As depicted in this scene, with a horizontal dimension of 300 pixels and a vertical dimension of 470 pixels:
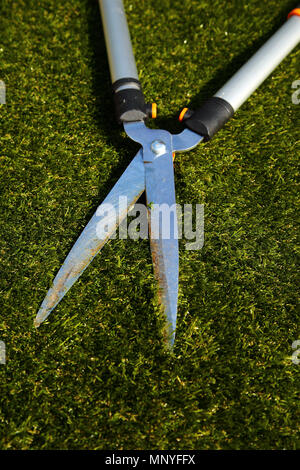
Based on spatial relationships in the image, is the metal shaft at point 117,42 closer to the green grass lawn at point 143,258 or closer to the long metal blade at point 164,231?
the green grass lawn at point 143,258

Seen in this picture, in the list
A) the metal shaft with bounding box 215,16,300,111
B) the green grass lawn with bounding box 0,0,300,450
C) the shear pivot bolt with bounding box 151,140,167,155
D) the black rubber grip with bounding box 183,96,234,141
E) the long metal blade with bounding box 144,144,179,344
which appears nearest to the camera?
the green grass lawn with bounding box 0,0,300,450

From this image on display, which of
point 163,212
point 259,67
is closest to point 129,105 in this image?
point 163,212

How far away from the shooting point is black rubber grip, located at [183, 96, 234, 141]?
7.03 ft

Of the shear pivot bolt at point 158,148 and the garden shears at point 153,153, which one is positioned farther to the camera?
the shear pivot bolt at point 158,148

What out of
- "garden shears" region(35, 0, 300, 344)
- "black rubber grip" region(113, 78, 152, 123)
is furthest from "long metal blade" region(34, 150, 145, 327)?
"black rubber grip" region(113, 78, 152, 123)

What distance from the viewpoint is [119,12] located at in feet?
8.50

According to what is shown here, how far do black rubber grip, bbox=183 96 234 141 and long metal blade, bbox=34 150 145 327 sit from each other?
333 millimetres

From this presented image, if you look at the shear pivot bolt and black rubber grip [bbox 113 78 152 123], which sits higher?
black rubber grip [bbox 113 78 152 123]

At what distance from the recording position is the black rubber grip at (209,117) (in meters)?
2.14

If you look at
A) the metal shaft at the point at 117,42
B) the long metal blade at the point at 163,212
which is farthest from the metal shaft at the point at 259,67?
the metal shaft at the point at 117,42

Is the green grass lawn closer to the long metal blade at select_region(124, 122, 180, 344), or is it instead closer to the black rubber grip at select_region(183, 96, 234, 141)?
the long metal blade at select_region(124, 122, 180, 344)

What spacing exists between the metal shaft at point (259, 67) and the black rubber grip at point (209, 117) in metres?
0.05

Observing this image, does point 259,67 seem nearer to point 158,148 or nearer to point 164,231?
point 158,148

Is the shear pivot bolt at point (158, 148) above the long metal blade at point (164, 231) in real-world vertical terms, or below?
above
